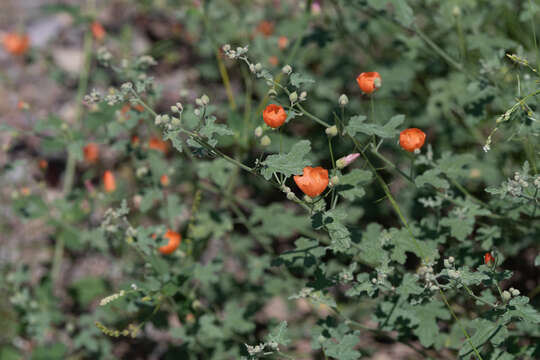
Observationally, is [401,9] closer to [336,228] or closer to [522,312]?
[336,228]

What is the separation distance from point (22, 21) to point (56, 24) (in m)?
0.31

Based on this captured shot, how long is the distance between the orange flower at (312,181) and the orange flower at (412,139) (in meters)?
0.38

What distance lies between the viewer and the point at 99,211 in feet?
13.5

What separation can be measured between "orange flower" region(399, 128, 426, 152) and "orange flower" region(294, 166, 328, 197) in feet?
1.25

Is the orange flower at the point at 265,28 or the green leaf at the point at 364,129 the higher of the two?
the green leaf at the point at 364,129

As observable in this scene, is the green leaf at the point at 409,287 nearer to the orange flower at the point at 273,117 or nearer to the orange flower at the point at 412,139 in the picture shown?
the orange flower at the point at 412,139

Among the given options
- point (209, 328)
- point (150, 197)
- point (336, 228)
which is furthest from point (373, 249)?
point (150, 197)

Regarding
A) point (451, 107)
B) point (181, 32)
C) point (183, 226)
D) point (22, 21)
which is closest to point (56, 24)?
point (22, 21)

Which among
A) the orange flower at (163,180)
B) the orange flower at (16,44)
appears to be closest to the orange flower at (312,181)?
the orange flower at (163,180)

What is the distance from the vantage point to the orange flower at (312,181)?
1797mm

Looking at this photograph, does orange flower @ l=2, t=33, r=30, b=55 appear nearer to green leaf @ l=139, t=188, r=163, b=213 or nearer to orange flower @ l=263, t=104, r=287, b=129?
green leaf @ l=139, t=188, r=163, b=213

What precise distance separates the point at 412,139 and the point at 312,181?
47 centimetres

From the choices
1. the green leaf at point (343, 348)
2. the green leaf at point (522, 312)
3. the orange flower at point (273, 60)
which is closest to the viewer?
the green leaf at point (522, 312)

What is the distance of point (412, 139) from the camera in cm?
196
